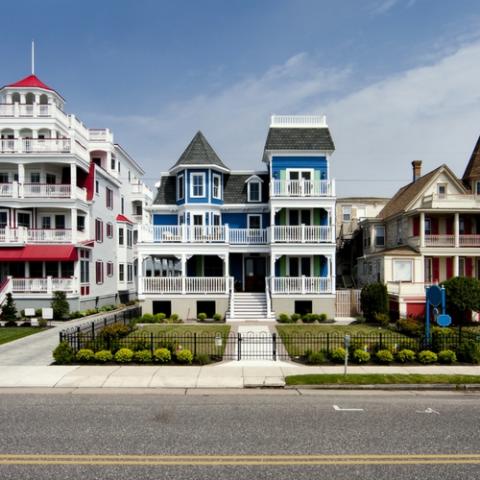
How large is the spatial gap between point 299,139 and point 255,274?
1029 cm

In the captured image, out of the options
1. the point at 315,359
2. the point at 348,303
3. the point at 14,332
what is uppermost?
the point at 348,303

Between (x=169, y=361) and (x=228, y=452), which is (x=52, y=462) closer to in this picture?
(x=228, y=452)

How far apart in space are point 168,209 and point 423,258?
65.5ft

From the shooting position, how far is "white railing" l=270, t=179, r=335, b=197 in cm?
2727

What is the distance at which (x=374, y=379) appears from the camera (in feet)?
40.3

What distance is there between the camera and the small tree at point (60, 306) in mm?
26859

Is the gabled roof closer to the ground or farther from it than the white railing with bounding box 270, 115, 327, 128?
closer to the ground

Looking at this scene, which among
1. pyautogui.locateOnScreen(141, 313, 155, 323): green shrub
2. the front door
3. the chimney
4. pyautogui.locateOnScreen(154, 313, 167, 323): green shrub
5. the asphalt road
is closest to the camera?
the asphalt road

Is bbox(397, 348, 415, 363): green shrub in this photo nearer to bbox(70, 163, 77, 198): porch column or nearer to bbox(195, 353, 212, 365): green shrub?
bbox(195, 353, 212, 365): green shrub

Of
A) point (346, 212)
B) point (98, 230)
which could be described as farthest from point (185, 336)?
Result: point (346, 212)

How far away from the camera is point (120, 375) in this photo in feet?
42.7

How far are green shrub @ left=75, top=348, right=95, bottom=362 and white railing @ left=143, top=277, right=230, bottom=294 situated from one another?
1173cm

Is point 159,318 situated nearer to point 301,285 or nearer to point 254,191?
point 301,285

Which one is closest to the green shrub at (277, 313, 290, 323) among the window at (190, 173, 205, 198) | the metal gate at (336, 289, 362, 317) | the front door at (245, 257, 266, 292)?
the metal gate at (336, 289, 362, 317)
